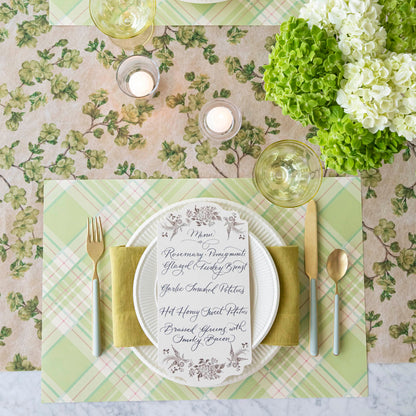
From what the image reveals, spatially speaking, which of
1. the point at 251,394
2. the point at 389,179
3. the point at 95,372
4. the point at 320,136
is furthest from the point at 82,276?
the point at 389,179

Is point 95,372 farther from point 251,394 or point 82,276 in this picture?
point 251,394

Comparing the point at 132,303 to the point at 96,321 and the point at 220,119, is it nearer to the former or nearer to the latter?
the point at 96,321

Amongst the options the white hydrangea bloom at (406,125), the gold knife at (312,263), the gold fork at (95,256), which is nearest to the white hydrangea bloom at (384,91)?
the white hydrangea bloom at (406,125)

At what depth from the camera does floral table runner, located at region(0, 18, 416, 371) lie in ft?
3.28

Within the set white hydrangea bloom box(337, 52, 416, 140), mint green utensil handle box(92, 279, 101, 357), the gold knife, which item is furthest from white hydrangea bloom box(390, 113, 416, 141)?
mint green utensil handle box(92, 279, 101, 357)

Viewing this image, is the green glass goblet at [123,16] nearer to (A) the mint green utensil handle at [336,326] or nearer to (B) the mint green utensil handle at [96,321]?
(B) the mint green utensil handle at [96,321]

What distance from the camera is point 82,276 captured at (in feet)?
3.22

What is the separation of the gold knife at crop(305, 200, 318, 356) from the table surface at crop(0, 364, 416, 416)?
0.15 m

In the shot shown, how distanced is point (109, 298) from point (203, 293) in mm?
222

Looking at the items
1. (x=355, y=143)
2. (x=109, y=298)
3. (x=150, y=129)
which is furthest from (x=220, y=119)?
(x=109, y=298)

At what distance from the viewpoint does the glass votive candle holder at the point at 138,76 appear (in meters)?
0.99

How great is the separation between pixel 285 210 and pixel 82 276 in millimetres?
498

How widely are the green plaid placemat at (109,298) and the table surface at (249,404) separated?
22mm

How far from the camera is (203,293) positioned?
0.94 m
